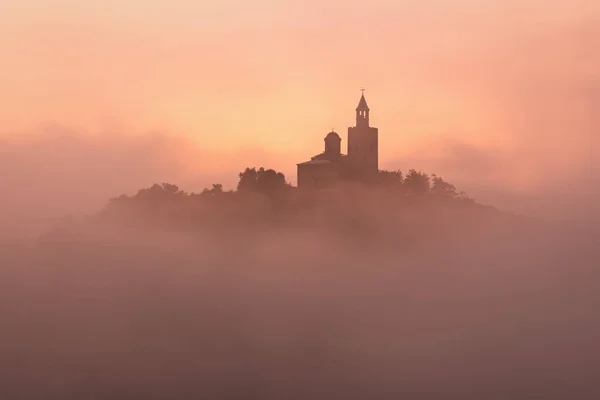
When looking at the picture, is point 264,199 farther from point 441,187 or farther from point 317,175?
point 441,187

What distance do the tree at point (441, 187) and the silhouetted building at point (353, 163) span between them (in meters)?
10.8

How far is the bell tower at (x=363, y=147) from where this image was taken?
8050cm

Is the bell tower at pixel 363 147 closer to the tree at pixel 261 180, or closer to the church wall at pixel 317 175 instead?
the church wall at pixel 317 175

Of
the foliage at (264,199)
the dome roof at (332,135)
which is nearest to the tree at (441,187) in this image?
the foliage at (264,199)

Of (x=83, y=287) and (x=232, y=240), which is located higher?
(x=232, y=240)

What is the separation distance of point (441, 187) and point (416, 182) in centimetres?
487

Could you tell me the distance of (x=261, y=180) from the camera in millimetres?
83188

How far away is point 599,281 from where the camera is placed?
194 metres

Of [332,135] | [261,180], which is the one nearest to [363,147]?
[332,135]

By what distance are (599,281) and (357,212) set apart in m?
130

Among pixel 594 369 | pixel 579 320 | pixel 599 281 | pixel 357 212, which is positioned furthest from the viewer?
pixel 599 281

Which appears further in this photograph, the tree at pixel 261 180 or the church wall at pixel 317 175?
the tree at pixel 261 180

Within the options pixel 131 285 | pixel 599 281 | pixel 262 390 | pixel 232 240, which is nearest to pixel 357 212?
pixel 232 240

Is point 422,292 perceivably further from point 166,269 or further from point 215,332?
point 166,269
